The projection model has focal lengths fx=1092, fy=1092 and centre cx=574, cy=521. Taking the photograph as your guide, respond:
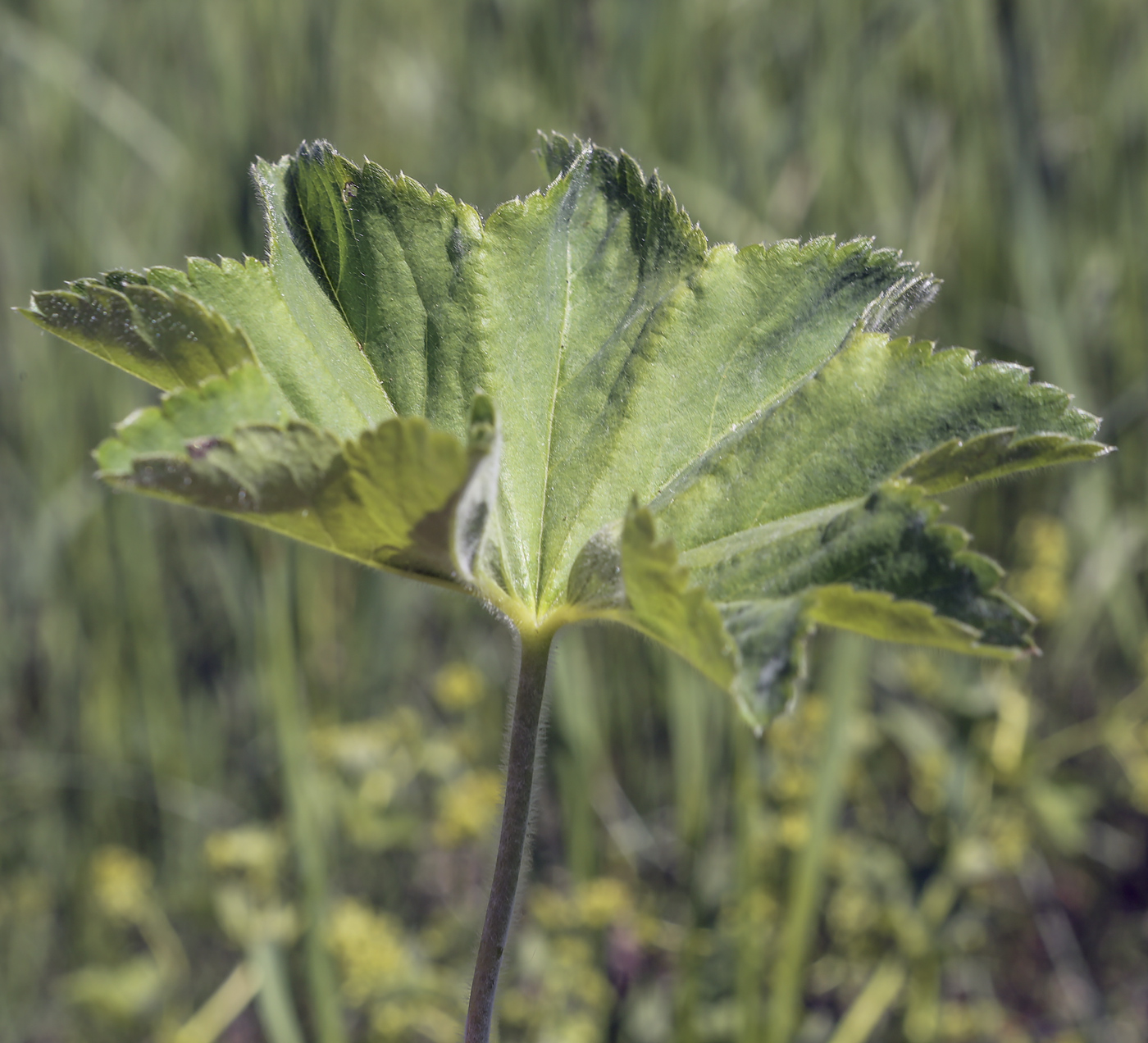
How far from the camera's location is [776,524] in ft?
1.53

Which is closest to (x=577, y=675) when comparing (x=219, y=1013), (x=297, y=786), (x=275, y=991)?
(x=297, y=786)

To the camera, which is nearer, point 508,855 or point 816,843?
point 508,855

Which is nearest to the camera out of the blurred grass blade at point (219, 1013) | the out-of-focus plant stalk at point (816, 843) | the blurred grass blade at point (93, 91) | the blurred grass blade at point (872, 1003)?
the out-of-focus plant stalk at point (816, 843)

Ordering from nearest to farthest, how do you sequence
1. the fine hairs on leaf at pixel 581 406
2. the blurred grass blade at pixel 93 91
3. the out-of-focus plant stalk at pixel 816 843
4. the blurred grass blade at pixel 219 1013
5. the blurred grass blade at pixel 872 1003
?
the fine hairs on leaf at pixel 581 406 → the out-of-focus plant stalk at pixel 816 843 → the blurred grass blade at pixel 872 1003 → the blurred grass blade at pixel 219 1013 → the blurred grass blade at pixel 93 91

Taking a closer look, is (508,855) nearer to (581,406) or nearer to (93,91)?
(581,406)

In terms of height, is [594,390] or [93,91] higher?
[93,91]

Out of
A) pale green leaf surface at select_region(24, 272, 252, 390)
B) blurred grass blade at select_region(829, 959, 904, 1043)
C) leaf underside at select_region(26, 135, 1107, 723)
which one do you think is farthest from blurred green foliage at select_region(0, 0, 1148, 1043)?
pale green leaf surface at select_region(24, 272, 252, 390)

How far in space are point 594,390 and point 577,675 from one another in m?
0.79

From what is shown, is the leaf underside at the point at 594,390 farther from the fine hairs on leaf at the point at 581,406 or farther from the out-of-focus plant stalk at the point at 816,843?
the out-of-focus plant stalk at the point at 816,843

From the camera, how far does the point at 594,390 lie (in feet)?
1.68

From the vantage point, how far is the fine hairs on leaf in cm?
37

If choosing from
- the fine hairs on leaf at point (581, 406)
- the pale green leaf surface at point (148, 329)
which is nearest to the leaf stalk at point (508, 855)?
the fine hairs on leaf at point (581, 406)

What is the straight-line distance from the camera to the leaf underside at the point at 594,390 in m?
0.39

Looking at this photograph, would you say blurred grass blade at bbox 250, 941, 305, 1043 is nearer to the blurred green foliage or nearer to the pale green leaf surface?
the blurred green foliage
